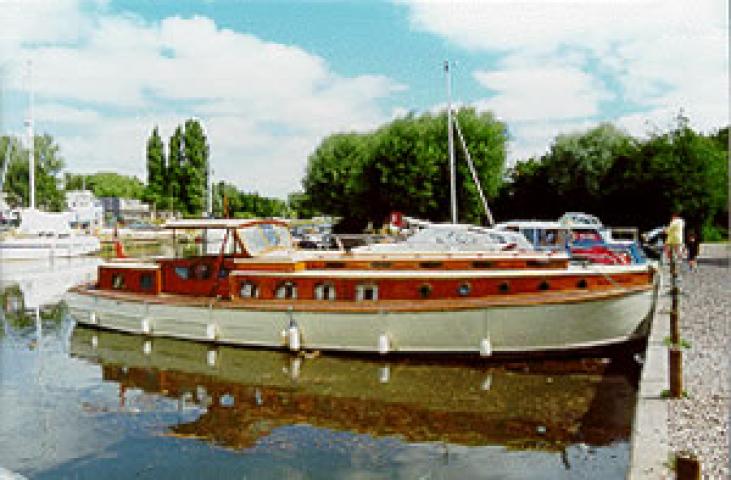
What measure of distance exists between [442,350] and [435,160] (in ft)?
102

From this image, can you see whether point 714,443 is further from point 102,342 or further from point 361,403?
point 102,342

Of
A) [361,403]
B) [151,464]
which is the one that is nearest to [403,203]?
[361,403]

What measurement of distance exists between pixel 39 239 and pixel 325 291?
130 ft

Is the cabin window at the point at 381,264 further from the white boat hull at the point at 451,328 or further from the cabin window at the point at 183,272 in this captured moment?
the cabin window at the point at 183,272

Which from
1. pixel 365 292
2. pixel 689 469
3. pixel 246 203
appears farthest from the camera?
pixel 246 203

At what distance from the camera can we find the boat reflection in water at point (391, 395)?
9844 mm

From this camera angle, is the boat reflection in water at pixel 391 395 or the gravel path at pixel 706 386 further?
the boat reflection in water at pixel 391 395

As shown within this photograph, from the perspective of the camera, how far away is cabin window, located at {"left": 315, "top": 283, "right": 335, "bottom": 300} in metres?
14.6

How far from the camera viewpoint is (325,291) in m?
14.7

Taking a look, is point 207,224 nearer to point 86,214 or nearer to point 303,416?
point 303,416

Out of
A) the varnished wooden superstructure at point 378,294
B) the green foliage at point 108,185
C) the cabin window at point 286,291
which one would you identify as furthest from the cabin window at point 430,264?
the green foliage at point 108,185

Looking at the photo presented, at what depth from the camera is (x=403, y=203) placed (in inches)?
1759

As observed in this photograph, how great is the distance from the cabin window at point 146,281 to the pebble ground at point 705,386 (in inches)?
515

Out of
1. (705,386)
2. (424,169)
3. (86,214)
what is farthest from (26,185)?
(705,386)
